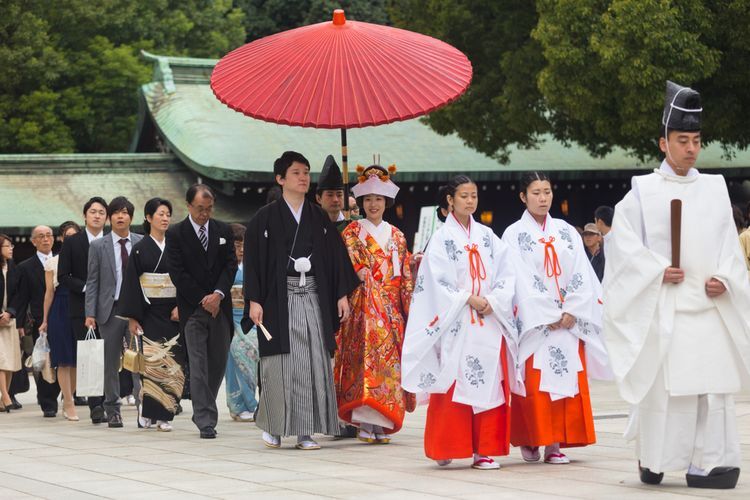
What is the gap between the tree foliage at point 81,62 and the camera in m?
32.9

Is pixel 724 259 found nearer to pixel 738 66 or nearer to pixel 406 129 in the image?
pixel 738 66

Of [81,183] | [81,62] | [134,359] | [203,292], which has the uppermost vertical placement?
[81,62]

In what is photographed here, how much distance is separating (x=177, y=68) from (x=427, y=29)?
→ 23.5 feet

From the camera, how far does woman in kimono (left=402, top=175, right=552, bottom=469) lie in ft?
25.9

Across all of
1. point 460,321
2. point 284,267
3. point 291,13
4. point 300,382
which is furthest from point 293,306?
point 291,13

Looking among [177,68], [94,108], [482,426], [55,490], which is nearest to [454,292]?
[482,426]

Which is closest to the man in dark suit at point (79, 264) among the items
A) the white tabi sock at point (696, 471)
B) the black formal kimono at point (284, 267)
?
the black formal kimono at point (284, 267)

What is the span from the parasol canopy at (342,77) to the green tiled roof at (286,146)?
15174 millimetres

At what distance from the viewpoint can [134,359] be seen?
35.4 ft

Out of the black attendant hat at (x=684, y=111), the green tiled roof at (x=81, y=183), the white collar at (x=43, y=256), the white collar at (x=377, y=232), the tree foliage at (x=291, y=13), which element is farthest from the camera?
the tree foliage at (x=291, y=13)

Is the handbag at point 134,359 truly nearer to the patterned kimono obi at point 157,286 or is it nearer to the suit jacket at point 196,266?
the patterned kimono obi at point 157,286

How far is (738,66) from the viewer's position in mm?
18812

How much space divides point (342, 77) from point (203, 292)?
232 cm

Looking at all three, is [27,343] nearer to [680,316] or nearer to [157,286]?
[157,286]
